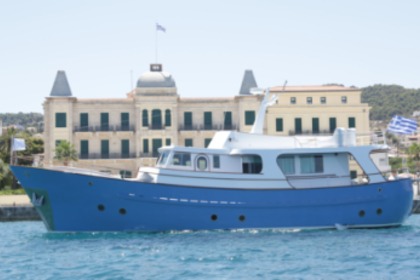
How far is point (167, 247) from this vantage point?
24250 millimetres

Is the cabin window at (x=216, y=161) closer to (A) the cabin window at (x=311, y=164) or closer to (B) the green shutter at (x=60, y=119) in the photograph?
(A) the cabin window at (x=311, y=164)

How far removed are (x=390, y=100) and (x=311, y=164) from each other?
158m

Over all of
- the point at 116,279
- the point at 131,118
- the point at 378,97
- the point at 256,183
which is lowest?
the point at 116,279

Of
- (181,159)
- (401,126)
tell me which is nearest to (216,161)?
(181,159)

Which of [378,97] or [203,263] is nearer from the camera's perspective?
[203,263]

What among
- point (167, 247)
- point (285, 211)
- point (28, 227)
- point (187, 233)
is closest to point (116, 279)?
point (167, 247)

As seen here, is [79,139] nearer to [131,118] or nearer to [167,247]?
[131,118]

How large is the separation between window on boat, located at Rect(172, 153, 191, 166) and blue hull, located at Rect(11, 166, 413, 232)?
1.06 m

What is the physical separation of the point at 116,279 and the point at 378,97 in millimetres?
176468

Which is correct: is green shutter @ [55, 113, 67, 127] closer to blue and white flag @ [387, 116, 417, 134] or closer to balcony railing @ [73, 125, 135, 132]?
balcony railing @ [73, 125, 135, 132]

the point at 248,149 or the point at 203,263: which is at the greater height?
the point at 248,149

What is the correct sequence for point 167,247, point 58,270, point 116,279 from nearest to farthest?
point 116,279, point 58,270, point 167,247

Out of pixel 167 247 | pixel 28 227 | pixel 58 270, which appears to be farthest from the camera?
pixel 28 227

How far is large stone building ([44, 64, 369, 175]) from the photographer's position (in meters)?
52.5
